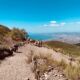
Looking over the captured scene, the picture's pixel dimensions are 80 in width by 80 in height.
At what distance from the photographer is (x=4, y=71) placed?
1335 cm

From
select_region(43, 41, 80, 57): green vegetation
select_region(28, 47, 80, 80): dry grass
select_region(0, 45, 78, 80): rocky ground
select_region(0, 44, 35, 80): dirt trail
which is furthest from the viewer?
select_region(43, 41, 80, 57): green vegetation

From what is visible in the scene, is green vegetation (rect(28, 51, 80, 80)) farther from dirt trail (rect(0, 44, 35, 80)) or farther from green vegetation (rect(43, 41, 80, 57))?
green vegetation (rect(43, 41, 80, 57))

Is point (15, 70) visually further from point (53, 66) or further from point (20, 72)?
point (53, 66)

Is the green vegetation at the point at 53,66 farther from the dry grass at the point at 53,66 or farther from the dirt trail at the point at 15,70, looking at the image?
the dirt trail at the point at 15,70

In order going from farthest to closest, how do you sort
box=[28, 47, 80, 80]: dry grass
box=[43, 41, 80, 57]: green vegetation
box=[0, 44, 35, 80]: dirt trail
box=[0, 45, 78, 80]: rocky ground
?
box=[43, 41, 80, 57]: green vegetation
box=[0, 44, 35, 80]: dirt trail
box=[0, 45, 78, 80]: rocky ground
box=[28, 47, 80, 80]: dry grass

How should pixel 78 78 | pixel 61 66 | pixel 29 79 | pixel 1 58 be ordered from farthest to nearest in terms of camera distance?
pixel 1 58
pixel 61 66
pixel 29 79
pixel 78 78

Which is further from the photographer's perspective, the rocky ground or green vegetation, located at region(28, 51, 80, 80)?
the rocky ground

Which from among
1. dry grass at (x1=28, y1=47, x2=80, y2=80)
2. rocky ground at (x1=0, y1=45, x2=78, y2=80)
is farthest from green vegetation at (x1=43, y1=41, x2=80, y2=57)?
rocky ground at (x1=0, y1=45, x2=78, y2=80)

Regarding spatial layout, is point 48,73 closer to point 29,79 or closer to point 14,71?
point 29,79

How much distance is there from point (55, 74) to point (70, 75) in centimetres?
79

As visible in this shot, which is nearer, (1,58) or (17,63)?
(17,63)

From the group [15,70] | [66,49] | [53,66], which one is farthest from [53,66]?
[66,49]

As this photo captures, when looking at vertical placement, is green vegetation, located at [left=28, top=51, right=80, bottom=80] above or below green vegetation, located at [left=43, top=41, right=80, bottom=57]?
above

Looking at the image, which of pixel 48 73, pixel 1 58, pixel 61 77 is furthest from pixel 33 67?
pixel 1 58
